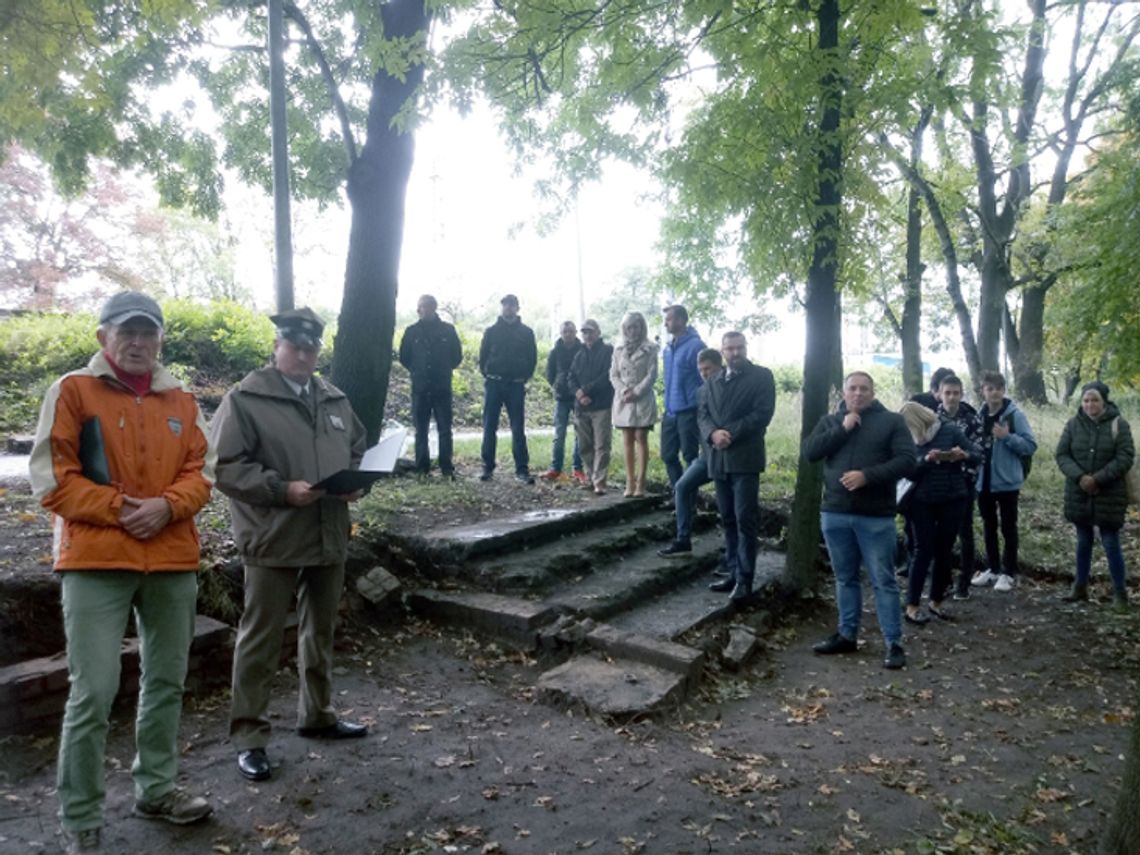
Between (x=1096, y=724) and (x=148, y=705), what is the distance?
5043 mm

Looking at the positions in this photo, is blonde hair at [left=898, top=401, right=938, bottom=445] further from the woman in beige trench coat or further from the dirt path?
the woman in beige trench coat

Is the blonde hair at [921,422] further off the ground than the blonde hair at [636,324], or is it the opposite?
the blonde hair at [636,324]

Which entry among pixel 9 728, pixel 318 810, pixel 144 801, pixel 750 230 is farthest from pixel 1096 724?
pixel 9 728

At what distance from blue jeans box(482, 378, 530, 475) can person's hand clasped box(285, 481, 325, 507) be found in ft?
17.7

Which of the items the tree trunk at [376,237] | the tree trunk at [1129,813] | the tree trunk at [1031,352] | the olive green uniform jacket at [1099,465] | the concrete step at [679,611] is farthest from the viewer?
the tree trunk at [1031,352]

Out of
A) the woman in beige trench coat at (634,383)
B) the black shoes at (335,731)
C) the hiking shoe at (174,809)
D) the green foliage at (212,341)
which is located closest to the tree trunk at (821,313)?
the woman in beige trench coat at (634,383)

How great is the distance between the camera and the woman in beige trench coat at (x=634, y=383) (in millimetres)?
7832

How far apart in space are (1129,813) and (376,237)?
22.0 ft

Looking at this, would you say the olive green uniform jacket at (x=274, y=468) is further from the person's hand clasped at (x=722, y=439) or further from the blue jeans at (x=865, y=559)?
the blue jeans at (x=865, y=559)

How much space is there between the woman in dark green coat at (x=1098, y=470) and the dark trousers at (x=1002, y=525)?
0.48 metres

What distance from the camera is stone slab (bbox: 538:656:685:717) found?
4409mm

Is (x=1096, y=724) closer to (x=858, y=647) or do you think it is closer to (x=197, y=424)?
(x=858, y=647)

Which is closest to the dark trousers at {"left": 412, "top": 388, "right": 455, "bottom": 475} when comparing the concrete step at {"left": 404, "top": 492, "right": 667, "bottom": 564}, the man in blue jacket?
the concrete step at {"left": 404, "top": 492, "right": 667, "bottom": 564}

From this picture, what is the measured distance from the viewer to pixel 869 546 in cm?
541
